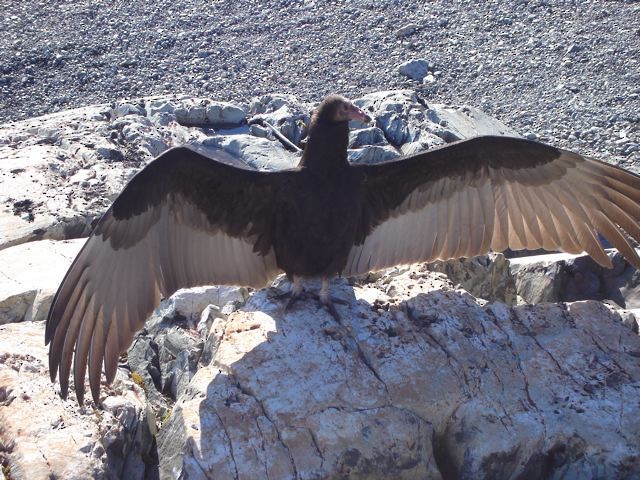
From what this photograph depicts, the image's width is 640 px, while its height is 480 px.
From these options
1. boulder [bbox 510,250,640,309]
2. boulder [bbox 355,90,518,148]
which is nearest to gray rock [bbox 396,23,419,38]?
boulder [bbox 355,90,518,148]

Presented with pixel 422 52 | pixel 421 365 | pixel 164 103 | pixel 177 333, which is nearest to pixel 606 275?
pixel 421 365

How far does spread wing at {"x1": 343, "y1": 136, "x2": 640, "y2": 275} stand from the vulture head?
1.34 ft

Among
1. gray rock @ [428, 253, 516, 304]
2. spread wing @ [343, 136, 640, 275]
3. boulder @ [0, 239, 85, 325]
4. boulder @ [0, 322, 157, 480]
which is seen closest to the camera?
boulder @ [0, 322, 157, 480]

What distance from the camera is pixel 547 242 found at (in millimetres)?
6215

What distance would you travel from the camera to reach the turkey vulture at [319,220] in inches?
214

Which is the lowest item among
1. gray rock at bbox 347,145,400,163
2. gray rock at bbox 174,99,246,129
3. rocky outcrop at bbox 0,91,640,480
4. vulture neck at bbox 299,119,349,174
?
rocky outcrop at bbox 0,91,640,480

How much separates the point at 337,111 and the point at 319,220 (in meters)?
0.74

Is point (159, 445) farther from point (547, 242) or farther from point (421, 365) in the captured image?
point (547, 242)

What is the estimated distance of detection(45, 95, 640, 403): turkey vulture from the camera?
17.8 feet

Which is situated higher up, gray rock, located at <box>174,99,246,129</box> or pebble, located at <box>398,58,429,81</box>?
pebble, located at <box>398,58,429,81</box>

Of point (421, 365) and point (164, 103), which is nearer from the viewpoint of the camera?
point (421, 365)

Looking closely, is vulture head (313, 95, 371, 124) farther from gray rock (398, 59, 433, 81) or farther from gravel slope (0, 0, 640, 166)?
gray rock (398, 59, 433, 81)

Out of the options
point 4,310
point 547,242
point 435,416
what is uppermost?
point 547,242

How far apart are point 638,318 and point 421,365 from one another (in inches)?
69.6
